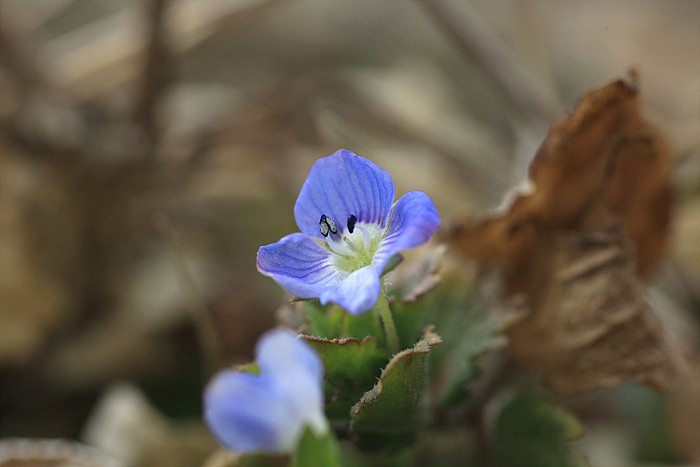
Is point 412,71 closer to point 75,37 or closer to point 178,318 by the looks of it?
point 75,37

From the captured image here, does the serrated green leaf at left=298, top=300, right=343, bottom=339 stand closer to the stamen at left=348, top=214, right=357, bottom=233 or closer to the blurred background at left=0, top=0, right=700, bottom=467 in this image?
the stamen at left=348, top=214, right=357, bottom=233

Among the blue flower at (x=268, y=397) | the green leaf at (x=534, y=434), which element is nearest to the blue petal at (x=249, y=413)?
the blue flower at (x=268, y=397)

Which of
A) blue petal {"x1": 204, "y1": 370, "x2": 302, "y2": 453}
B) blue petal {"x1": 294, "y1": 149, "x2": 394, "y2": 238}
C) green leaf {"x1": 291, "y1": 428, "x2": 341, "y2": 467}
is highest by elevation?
blue petal {"x1": 294, "y1": 149, "x2": 394, "y2": 238}

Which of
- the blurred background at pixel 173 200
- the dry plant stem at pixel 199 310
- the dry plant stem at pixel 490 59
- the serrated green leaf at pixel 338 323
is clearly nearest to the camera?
the serrated green leaf at pixel 338 323

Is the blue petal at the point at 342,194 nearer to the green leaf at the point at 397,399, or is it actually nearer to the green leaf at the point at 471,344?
the green leaf at the point at 397,399

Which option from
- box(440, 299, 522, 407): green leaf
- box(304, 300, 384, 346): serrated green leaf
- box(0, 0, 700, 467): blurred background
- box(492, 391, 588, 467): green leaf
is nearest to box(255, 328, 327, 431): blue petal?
box(304, 300, 384, 346): serrated green leaf

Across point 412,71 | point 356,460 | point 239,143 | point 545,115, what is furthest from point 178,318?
point 412,71
